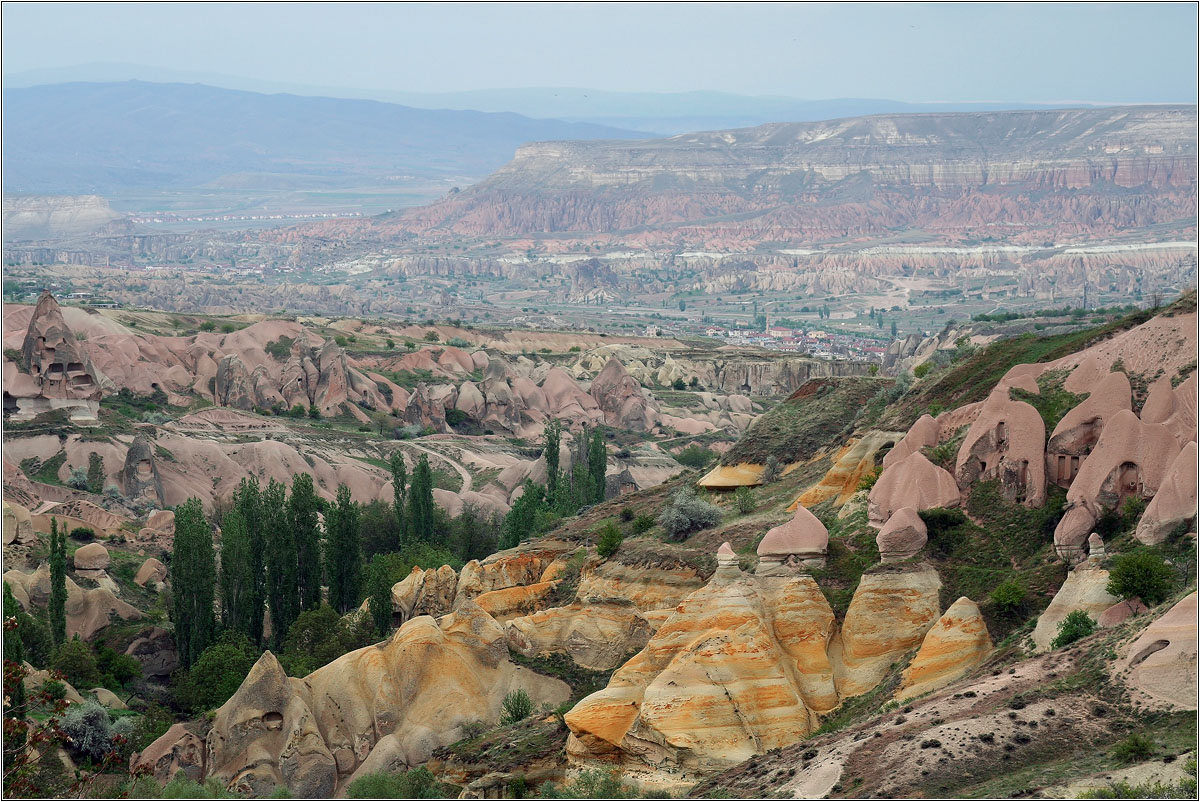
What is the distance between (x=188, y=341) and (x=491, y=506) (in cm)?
5010

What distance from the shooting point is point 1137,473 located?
114 feet

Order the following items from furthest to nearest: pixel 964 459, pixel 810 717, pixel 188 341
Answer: pixel 188 341 < pixel 964 459 < pixel 810 717

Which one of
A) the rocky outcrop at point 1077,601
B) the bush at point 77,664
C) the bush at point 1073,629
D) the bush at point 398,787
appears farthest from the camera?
the bush at point 77,664

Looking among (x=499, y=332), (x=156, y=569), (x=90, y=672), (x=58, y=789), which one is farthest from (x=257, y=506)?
(x=499, y=332)

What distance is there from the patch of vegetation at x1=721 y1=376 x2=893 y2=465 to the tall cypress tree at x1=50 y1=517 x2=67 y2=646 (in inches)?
906

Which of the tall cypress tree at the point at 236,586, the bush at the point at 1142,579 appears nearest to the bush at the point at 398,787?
the bush at the point at 1142,579

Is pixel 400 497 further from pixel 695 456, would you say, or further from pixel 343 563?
pixel 695 456

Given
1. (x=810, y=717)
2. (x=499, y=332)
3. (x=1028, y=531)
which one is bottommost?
(x=499, y=332)

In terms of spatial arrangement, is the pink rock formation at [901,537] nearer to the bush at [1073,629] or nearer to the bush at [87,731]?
the bush at [1073,629]

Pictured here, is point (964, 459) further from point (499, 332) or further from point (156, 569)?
point (499, 332)

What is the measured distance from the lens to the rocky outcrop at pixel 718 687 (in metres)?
32.4

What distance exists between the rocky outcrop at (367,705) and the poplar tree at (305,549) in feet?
53.1

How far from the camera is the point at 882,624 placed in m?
35.2

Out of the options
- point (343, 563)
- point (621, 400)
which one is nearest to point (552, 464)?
point (343, 563)
